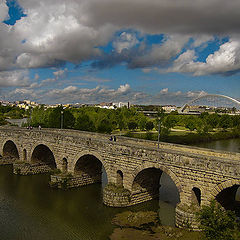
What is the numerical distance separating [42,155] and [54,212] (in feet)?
37.3

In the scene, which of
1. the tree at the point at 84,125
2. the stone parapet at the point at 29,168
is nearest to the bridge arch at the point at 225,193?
the stone parapet at the point at 29,168

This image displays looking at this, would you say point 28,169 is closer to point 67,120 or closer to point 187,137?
point 67,120

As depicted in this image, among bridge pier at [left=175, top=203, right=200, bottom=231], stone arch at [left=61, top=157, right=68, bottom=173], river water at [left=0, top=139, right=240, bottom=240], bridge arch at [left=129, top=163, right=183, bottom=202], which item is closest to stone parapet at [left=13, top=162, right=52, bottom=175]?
river water at [left=0, top=139, right=240, bottom=240]

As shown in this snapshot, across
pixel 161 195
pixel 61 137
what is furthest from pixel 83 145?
pixel 161 195

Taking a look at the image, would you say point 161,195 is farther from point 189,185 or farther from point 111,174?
point 189,185

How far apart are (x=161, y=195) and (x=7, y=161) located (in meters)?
19.4

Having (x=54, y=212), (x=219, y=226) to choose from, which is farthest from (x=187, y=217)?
(x=54, y=212)

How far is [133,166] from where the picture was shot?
18156 millimetres

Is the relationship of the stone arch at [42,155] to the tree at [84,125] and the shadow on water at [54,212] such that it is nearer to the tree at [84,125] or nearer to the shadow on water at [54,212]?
the shadow on water at [54,212]

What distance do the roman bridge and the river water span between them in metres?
1.06

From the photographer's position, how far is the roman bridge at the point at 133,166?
1447 cm

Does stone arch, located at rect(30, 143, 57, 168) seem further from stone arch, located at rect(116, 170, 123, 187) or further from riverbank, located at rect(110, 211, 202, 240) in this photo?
riverbank, located at rect(110, 211, 202, 240)

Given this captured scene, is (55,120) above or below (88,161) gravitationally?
above

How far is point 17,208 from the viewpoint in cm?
1939
